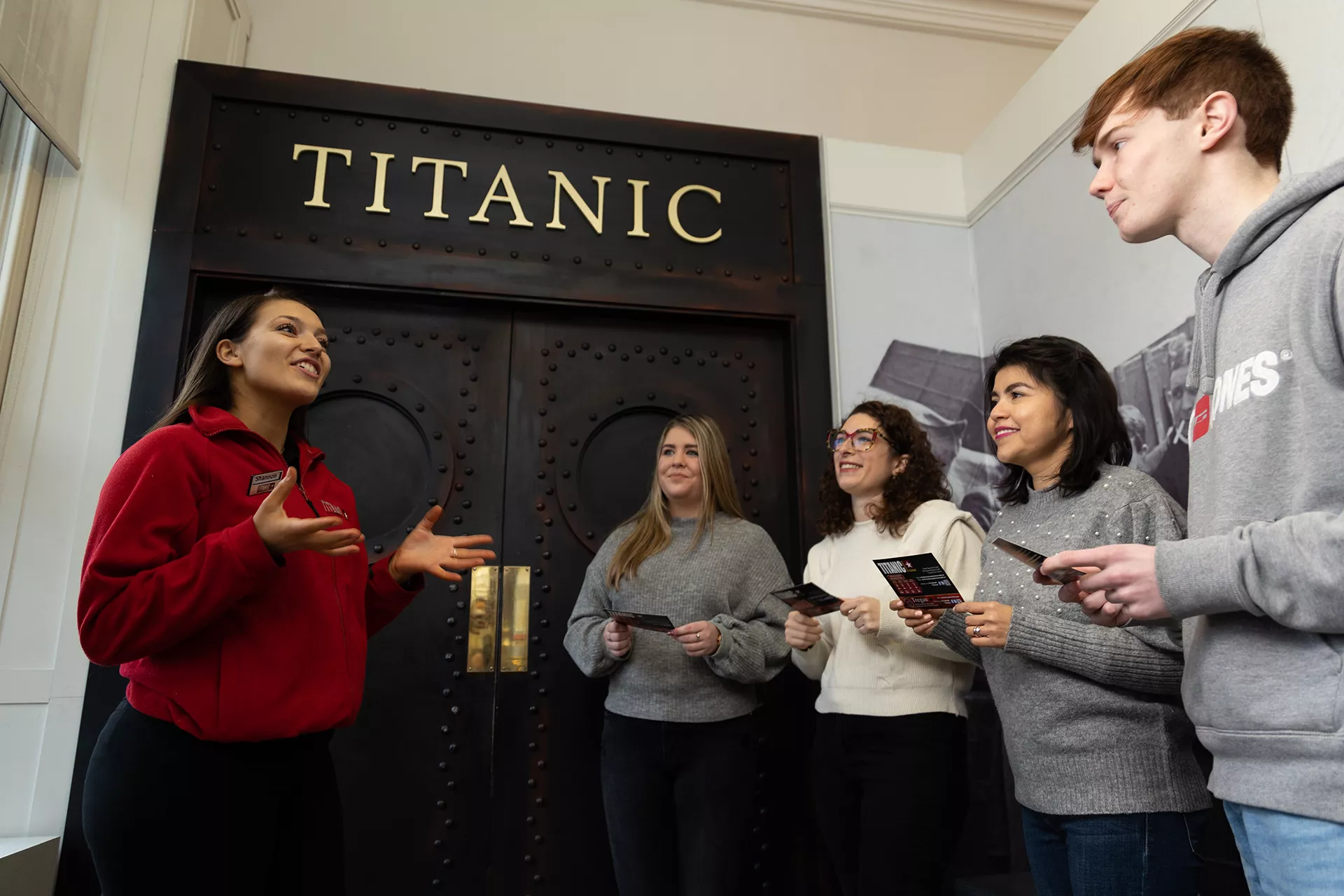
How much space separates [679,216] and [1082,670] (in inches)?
104

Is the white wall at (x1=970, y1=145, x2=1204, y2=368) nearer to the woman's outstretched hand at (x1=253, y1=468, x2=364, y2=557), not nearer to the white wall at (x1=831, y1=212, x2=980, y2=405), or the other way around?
the white wall at (x1=831, y1=212, x2=980, y2=405)

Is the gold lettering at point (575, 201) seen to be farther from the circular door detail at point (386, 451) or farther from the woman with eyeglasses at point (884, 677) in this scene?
the woman with eyeglasses at point (884, 677)

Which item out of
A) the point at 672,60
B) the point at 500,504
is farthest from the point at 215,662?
the point at 672,60

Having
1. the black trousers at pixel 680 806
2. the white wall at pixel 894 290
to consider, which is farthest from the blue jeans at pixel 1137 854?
the white wall at pixel 894 290

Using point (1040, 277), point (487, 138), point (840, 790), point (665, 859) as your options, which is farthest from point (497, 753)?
point (1040, 277)

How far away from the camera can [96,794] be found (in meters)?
1.59

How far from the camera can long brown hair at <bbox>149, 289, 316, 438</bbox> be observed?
198 centimetres

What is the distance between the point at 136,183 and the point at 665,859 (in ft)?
10.1

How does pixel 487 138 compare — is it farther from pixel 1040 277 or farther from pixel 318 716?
pixel 318 716

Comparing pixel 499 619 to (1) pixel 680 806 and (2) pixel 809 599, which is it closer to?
(1) pixel 680 806

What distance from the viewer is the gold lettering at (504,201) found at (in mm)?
3691

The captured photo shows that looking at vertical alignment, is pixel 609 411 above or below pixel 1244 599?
above

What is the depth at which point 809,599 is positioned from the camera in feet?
8.34

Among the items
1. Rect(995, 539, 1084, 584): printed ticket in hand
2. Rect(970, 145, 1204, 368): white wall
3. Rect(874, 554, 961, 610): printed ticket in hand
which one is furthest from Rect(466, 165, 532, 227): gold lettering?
Rect(995, 539, 1084, 584): printed ticket in hand
